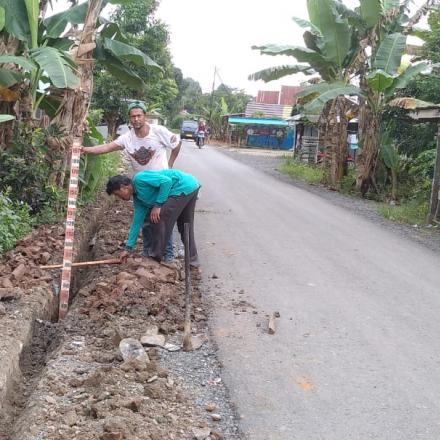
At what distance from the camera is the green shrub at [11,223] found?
638cm

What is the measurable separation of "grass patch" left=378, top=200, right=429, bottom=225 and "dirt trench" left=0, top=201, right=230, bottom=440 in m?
7.02

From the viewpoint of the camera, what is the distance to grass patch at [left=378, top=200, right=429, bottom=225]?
1193 centimetres

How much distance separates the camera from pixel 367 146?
1577cm

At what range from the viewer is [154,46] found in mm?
25125

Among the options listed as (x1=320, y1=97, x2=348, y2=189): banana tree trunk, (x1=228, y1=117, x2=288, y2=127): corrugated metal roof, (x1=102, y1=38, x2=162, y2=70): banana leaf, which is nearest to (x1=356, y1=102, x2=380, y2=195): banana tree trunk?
(x1=320, y1=97, x2=348, y2=189): banana tree trunk

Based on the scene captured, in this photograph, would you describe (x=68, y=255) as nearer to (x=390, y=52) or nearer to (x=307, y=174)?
(x=390, y=52)

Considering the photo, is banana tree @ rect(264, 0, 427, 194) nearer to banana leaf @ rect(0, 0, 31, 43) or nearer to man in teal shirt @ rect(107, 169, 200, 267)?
banana leaf @ rect(0, 0, 31, 43)

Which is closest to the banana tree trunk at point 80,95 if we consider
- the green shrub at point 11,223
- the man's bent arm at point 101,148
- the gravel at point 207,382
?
the green shrub at point 11,223

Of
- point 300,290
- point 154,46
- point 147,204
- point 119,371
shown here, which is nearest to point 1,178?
point 147,204

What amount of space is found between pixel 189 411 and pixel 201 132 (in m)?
34.1

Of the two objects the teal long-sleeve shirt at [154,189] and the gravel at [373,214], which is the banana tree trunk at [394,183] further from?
the teal long-sleeve shirt at [154,189]

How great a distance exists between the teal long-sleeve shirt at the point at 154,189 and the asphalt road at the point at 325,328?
105 centimetres

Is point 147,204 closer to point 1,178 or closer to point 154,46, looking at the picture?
point 1,178

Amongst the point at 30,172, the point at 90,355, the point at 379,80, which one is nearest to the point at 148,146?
the point at 30,172
